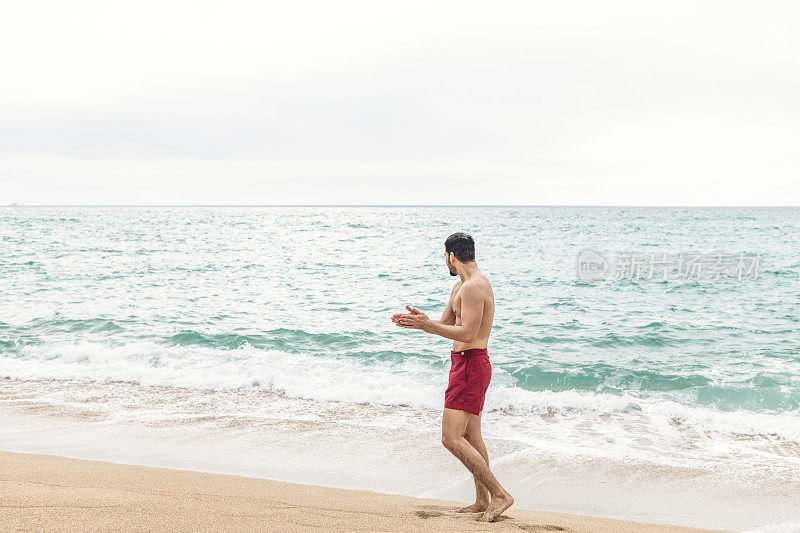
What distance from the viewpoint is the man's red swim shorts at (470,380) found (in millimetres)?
3998

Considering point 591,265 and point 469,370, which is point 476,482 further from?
point 591,265

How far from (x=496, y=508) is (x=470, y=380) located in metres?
0.91

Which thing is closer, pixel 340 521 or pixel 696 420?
pixel 340 521

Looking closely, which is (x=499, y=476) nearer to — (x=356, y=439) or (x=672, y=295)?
(x=356, y=439)

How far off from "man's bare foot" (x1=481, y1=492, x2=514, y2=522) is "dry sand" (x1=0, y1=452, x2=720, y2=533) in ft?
0.20

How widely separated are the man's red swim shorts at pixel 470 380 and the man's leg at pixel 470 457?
0.07 meters

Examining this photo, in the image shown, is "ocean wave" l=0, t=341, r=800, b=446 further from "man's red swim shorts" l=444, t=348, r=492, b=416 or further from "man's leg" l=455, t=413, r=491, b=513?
"man's red swim shorts" l=444, t=348, r=492, b=416

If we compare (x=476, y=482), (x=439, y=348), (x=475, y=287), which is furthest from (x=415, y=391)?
(x=475, y=287)

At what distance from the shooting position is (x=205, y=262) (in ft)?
92.6

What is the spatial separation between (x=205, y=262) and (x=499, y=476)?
25.4m

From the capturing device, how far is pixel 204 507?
3762 millimetres

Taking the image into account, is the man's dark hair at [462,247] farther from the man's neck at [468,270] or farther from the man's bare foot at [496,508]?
the man's bare foot at [496,508]

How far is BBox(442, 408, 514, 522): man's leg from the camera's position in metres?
3.99

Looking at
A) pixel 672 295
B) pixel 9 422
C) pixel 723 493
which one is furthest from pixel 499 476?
pixel 672 295
